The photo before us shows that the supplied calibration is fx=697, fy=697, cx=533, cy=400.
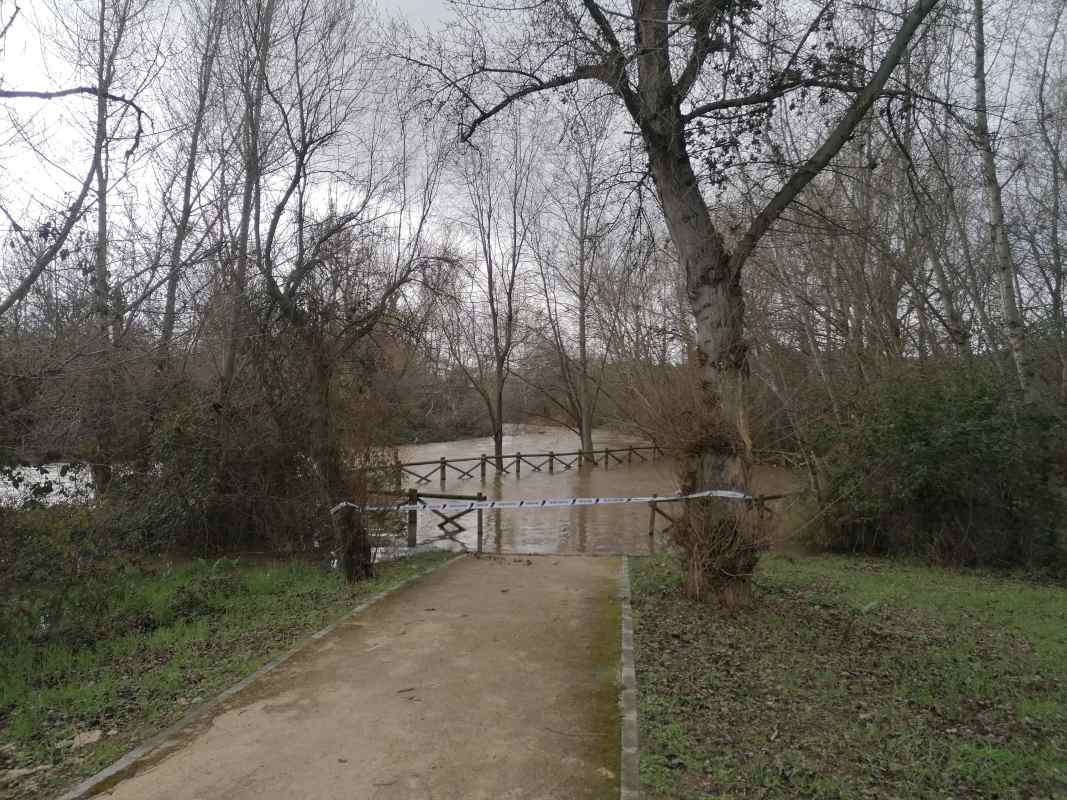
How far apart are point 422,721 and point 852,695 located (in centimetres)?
267

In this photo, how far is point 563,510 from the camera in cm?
1686

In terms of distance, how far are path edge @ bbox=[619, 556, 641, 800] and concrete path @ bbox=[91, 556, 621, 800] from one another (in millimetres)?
62

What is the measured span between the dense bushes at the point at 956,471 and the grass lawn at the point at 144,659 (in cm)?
698

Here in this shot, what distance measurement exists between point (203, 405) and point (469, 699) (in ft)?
25.9

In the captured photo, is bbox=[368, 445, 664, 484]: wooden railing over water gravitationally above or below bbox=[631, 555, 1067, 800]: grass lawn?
above

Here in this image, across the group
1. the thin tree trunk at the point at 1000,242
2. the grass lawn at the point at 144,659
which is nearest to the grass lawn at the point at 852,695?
the grass lawn at the point at 144,659

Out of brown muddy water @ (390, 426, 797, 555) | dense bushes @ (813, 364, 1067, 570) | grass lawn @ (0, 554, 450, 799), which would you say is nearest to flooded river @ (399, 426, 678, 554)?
brown muddy water @ (390, 426, 797, 555)

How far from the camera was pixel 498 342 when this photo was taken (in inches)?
1079

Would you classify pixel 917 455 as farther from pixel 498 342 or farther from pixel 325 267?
pixel 498 342

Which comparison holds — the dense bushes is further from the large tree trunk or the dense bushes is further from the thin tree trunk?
the large tree trunk

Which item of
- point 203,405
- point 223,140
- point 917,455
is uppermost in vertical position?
point 223,140

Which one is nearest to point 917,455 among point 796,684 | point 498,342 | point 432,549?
point 796,684

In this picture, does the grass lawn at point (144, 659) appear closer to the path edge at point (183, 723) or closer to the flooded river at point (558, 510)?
the path edge at point (183, 723)

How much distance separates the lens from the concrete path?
134 inches
